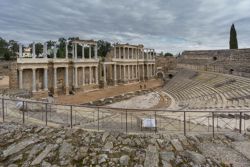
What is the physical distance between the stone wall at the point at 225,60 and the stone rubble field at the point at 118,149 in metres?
23.4

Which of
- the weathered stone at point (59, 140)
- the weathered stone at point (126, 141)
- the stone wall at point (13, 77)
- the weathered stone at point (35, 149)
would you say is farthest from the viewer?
the stone wall at point (13, 77)

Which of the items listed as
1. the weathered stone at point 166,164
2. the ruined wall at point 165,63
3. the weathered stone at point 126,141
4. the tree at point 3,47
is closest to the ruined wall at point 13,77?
the weathered stone at point 126,141

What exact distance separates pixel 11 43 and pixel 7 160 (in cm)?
7446

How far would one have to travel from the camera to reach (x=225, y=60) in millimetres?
45406

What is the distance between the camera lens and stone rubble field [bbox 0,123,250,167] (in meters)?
6.93

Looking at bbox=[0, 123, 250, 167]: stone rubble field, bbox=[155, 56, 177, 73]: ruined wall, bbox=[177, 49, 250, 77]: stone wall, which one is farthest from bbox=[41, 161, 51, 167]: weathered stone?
bbox=[155, 56, 177, 73]: ruined wall

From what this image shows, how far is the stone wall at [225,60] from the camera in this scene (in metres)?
35.6

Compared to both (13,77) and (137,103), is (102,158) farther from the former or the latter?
(13,77)

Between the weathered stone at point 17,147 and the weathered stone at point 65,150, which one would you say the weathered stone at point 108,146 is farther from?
the weathered stone at point 17,147

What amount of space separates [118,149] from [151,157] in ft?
3.71

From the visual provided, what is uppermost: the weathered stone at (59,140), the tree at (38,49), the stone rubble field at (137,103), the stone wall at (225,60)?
the tree at (38,49)

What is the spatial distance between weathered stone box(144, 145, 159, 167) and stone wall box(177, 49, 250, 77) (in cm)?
2478

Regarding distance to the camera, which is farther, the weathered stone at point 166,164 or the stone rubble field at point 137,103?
the stone rubble field at point 137,103

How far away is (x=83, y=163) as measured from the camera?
22.7 feet
